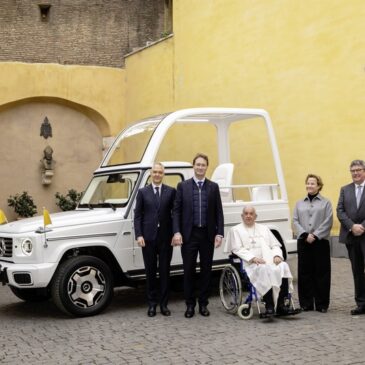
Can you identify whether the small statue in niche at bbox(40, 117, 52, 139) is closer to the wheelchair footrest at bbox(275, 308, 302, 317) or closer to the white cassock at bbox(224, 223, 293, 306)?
the white cassock at bbox(224, 223, 293, 306)

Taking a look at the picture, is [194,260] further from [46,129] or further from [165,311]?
[46,129]

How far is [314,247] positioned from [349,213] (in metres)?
0.60

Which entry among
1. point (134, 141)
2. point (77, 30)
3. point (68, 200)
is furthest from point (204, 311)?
point (77, 30)

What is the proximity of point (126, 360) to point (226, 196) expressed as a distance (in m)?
3.79

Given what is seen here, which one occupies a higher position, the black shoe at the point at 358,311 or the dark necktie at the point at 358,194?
the dark necktie at the point at 358,194

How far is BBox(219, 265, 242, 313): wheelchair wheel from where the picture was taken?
7348mm

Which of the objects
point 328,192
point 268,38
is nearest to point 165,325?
point 328,192

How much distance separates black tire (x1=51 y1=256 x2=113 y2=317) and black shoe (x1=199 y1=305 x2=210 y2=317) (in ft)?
→ 3.64

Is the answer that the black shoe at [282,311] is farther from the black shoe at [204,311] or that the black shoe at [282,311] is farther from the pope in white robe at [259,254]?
the black shoe at [204,311]

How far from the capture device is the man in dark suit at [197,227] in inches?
292

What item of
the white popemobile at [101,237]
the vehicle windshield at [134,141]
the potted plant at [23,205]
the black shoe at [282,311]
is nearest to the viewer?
the black shoe at [282,311]

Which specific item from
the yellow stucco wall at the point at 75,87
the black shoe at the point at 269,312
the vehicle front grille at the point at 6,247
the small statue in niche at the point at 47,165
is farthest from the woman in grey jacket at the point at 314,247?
the yellow stucco wall at the point at 75,87

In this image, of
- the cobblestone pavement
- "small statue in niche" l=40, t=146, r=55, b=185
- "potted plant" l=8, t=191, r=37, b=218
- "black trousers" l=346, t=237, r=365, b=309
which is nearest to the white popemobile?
the cobblestone pavement

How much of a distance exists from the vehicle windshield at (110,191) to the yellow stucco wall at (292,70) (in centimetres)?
537
